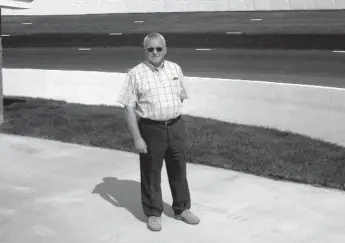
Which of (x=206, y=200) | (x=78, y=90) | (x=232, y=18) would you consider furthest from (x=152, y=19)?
(x=206, y=200)

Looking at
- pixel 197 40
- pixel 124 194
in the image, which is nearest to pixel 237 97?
pixel 124 194

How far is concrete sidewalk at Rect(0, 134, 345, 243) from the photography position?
5.89 meters

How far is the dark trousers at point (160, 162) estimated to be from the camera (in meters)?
5.84

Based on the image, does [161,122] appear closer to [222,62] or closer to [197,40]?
[222,62]

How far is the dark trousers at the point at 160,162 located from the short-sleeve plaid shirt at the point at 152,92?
0.48 ft

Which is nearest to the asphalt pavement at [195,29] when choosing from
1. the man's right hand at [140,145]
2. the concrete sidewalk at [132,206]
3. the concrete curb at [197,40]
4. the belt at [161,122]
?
the concrete curb at [197,40]

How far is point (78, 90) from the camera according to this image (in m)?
14.5

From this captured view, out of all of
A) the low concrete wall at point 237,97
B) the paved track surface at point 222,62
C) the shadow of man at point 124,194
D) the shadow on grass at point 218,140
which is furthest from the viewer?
the paved track surface at point 222,62

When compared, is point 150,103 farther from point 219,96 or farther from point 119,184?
point 219,96

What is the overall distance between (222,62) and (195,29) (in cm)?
601

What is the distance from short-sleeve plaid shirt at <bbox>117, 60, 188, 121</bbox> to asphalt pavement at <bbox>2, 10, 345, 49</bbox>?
40.4 ft

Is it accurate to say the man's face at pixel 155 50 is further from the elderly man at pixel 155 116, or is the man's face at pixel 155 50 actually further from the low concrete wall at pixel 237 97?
the low concrete wall at pixel 237 97

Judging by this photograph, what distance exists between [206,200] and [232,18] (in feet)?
58.7

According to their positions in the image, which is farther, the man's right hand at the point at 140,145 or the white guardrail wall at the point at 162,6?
the white guardrail wall at the point at 162,6
